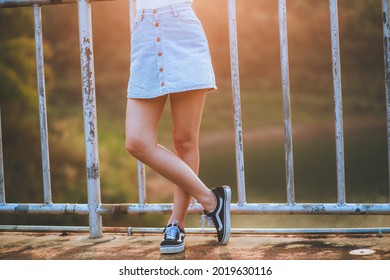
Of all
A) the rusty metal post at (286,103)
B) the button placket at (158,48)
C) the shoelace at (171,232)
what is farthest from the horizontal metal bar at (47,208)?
the rusty metal post at (286,103)

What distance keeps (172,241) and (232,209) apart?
1.10ft

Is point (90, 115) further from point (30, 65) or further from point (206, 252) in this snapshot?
point (30, 65)

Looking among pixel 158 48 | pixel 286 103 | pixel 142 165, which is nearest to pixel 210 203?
pixel 142 165

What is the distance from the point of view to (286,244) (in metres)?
2.23

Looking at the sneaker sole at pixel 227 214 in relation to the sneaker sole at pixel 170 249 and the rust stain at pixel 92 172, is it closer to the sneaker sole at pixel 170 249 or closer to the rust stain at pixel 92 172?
the sneaker sole at pixel 170 249

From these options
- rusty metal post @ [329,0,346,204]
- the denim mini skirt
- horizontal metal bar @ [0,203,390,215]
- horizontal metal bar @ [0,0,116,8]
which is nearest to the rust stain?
horizontal metal bar @ [0,203,390,215]

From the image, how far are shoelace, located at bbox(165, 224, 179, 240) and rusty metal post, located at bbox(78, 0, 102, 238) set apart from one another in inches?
19.8

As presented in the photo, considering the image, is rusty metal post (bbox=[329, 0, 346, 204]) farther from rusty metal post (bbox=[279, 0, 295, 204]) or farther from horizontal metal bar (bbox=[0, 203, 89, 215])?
horizontal metal bar (bbox=[0, 203, 89, 215])

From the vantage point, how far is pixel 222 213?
7.14ft

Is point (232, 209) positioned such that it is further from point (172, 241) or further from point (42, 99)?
point (42, 99)

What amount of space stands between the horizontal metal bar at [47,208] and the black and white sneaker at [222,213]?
0.71 meters

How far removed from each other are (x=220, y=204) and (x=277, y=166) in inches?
40.5

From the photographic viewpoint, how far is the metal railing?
2.25 metres

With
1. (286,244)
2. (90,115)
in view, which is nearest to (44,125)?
(90,115)
